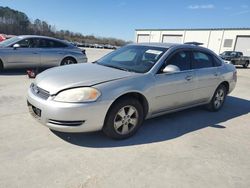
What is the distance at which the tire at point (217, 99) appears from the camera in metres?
5.67

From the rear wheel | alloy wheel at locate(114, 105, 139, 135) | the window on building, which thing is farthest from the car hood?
the window on building

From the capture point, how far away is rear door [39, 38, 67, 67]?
936 centimetres

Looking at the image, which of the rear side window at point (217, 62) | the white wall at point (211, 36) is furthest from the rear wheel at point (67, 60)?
the white wall at point (211, 36)

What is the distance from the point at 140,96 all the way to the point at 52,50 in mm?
6635

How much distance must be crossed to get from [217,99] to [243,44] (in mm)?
34263

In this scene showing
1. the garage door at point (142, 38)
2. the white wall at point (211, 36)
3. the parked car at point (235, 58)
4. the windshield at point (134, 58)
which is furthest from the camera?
the garage door at point (142, 38)

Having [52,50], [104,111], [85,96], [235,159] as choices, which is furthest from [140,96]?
[52,50]

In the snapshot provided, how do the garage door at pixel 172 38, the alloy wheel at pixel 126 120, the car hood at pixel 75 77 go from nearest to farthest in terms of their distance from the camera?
the car hood at pixel 75 77 < the alloy wheel at pixel 126 120 < the garage door at pixel 172 38

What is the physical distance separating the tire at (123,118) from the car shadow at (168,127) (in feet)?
0.42

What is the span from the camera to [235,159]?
11.6 ft

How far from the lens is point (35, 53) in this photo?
9133 millimetres

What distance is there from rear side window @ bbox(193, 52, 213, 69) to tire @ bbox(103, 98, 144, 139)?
182cm

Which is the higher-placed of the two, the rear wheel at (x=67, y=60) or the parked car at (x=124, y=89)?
the parked car at (x=124, y=89)

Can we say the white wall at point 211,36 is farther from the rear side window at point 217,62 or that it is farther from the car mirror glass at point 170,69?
the car mirror glass at point 170,69
